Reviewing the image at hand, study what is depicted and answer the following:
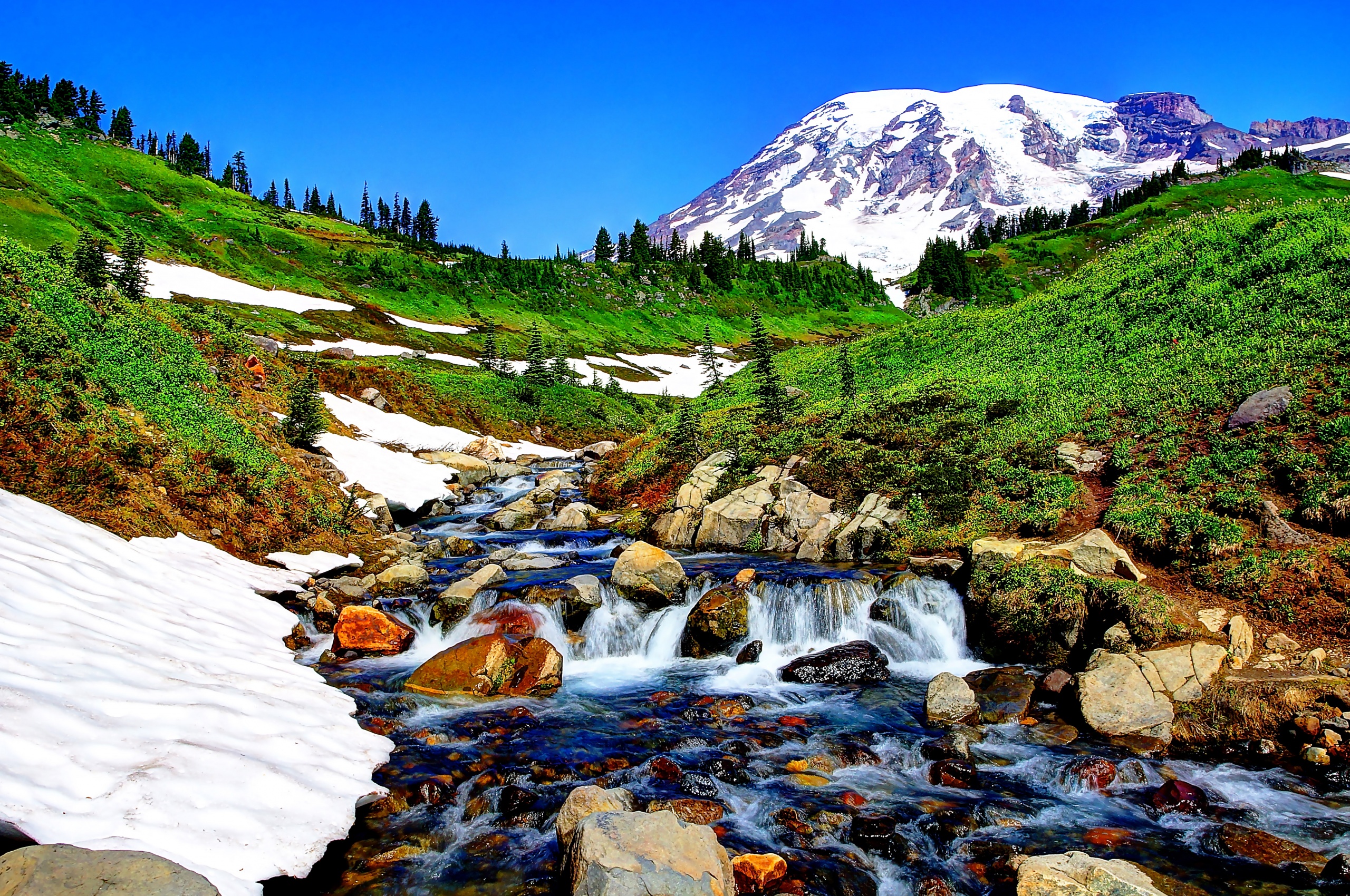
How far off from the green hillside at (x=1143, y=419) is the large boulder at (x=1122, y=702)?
3041 millimetres

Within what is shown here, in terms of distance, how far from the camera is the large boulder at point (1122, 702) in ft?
30.1

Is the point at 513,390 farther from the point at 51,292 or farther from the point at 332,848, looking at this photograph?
the point at 332,848

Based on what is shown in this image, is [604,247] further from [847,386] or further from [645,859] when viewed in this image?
[645,859]

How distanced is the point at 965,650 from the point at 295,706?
1175 centimetres

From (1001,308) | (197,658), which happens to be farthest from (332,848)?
(1001,308)

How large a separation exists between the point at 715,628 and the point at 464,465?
23.9 m

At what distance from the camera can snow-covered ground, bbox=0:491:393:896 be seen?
17.4 ft

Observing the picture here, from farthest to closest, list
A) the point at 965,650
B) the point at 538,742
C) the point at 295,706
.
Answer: the point at 965,650 → the point at 538,742 → the point at 295,706

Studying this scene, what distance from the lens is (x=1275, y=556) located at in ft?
36.0

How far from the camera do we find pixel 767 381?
29.6 metres

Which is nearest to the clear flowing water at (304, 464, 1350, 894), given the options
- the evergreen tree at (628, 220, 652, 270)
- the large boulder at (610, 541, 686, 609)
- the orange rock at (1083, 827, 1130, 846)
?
the orange rock at (1083, 827, 1130, 846)

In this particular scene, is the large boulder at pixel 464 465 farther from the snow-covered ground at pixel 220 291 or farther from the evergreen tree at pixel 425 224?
the evergreen tree at pixel 425 224

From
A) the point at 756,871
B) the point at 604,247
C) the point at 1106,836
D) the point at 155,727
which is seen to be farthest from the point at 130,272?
the point at 604,247

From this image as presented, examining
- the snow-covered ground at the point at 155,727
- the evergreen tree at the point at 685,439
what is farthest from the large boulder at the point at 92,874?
the evergreen tree at the point at 685,439
